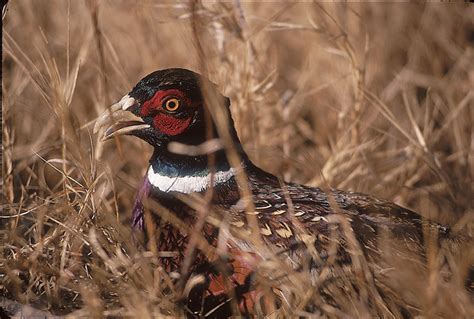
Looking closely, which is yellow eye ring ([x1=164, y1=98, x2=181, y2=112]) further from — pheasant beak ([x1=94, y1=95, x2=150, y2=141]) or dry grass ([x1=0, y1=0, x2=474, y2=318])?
dry grass ([x1=0, y1=0, x2=474, y2=318])

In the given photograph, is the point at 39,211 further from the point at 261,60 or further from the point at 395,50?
the point at 395,50

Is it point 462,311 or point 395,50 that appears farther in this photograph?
point 395,50

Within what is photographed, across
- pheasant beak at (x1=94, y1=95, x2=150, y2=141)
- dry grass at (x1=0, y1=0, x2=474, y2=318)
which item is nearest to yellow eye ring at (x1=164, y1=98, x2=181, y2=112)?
pheasant beak at (x1=94, y1=95, x2=150, y2=141)

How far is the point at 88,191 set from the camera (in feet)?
9.84

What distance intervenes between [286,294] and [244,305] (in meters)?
0.18

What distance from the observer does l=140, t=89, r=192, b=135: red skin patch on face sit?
10.3ft

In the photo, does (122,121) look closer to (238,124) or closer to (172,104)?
(172,104)

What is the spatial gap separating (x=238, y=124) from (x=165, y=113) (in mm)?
962

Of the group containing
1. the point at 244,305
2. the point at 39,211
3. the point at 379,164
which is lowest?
the point at 379,164

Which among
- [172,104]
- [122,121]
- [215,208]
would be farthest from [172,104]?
[215,208]

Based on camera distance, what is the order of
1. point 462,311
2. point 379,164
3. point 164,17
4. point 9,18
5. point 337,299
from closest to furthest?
point 462,311
point 337,299
point 164,17
point 379,164
point 9,18

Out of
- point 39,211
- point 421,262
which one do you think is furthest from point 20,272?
point 421,262

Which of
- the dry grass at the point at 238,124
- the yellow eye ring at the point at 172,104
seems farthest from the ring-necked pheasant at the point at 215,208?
the dry grass at the point at 238,124

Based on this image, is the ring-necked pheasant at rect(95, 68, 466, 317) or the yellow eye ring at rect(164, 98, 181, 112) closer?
the ring-necked pheasant at rect(95, 68, 466, 317)
